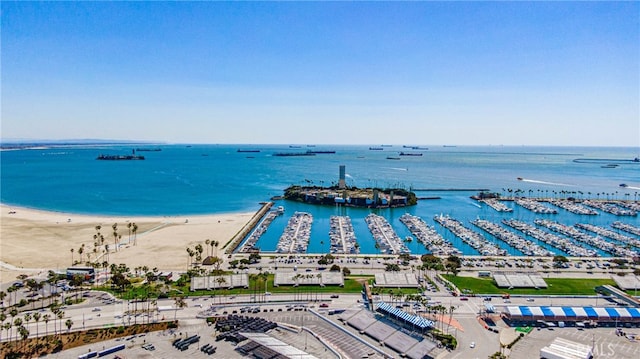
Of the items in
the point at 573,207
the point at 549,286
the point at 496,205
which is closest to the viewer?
the point at 549,286

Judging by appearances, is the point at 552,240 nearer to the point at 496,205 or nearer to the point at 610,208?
the point at 496,205

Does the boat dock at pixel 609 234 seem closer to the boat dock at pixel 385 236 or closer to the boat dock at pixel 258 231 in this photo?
the boat dock at pixel 385 236

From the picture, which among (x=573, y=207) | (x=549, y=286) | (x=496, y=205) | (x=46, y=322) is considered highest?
(x=573, y=207)

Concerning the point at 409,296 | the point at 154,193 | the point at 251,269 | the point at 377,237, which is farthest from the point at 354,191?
the point at 409,296

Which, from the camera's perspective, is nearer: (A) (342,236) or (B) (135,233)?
(A) (342,236)

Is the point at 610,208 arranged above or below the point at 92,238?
above

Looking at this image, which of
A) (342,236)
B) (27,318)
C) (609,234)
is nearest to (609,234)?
(609,234)

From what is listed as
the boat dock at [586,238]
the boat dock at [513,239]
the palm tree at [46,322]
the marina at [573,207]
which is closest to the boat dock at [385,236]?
the boat dock at [513,239]
